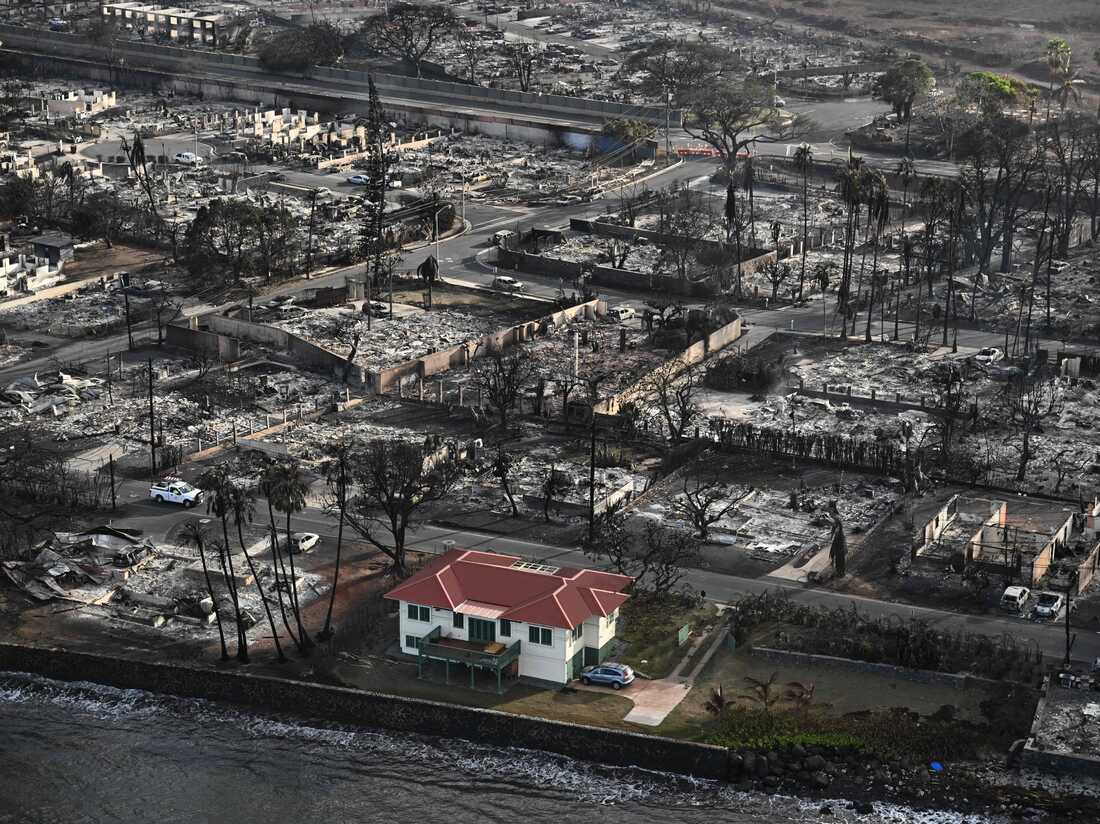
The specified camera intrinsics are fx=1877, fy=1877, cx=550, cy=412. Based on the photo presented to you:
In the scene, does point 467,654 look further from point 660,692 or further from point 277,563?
point 277,563

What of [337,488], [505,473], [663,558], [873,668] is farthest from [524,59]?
[873,668]

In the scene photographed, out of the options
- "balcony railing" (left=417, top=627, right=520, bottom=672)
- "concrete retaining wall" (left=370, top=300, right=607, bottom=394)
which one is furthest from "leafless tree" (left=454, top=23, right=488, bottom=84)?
"balcony railing" (left=417, top=627, right=520, bottom=672)

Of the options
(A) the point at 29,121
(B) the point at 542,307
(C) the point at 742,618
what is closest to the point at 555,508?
(C) the point at 742,618

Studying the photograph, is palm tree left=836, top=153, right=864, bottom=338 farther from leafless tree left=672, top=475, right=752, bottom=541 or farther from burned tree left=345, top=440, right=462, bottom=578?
burned tree left=345, top=440, right=462, bottom=578

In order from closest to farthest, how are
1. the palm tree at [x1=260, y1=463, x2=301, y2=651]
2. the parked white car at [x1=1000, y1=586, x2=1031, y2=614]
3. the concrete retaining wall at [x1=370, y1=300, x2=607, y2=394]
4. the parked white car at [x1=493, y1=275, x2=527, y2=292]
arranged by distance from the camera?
the palm tree at [x1=260, y1=463, x2=301, y2=651], the parked white car at [x1=1000, y1=586, x2=1031, y2=614], the concrete retaining wall at [x1=370, y1=300, x2=607, y2=394], the parked white car at [x1=493, y1=275, x2=527, y2=292]

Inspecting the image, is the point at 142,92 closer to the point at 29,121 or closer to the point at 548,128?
the point at 29,121

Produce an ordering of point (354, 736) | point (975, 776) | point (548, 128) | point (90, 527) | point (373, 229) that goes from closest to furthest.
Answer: point (975, 776) < point (354, 736) < point (90, 527) < point (373, 229) < point (548, 128)
